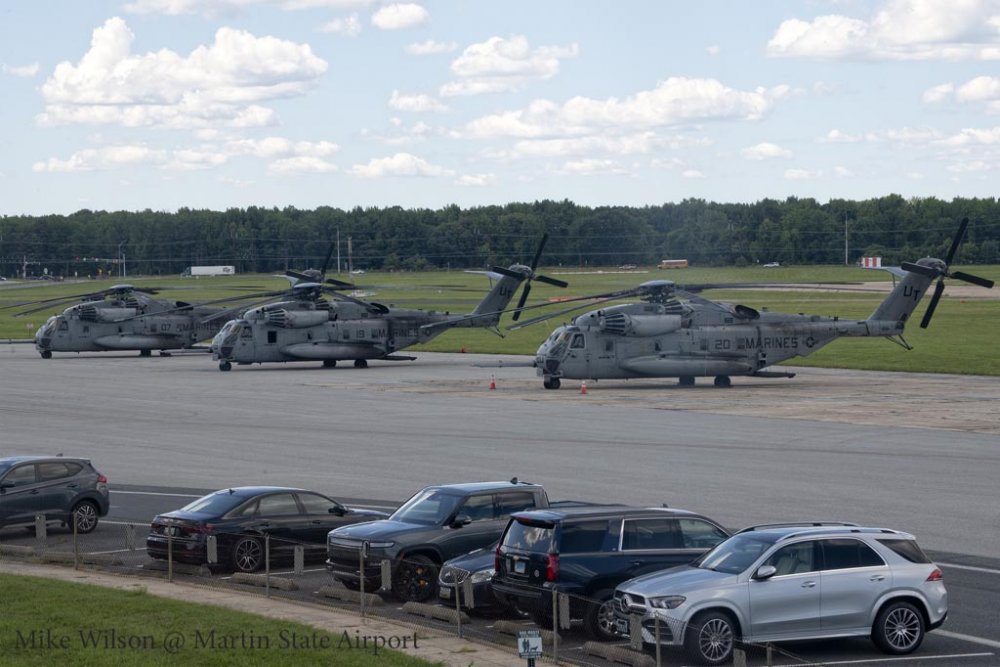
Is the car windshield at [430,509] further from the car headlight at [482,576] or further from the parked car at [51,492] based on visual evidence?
the parked car at [51,492]

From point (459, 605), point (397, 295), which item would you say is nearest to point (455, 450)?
point (459, 605)

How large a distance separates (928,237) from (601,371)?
457 feet

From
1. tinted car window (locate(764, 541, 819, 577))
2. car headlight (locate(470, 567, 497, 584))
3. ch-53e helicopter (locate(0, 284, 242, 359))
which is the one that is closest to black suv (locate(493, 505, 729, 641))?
car headlight (locate(470, 567, 497, 584))

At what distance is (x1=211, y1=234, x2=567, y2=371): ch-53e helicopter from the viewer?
222 feet

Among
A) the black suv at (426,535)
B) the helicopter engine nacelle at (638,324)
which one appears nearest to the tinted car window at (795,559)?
the black suv at (426,535)

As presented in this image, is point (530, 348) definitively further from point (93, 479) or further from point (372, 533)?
point (372, 533)

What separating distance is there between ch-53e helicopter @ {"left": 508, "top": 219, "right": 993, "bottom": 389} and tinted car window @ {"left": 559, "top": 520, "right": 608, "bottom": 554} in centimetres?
3639

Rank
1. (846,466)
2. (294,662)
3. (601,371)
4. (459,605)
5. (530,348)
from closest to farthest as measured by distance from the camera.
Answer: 1. (294,662)
2. (459,605)
3. (846,466)
4. (601,371)
5. (530,348)

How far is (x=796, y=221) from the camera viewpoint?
17725 cm

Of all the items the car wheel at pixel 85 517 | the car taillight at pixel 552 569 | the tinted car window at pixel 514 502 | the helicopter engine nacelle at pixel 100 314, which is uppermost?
the helicopter engine nacelle at pixel 100 314

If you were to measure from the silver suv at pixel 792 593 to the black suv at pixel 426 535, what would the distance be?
155 inches

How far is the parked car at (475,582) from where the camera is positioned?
18266 millimetres

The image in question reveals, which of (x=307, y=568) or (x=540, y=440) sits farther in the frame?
(x=540, y=440)

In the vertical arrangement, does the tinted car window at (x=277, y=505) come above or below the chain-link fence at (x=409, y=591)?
above
